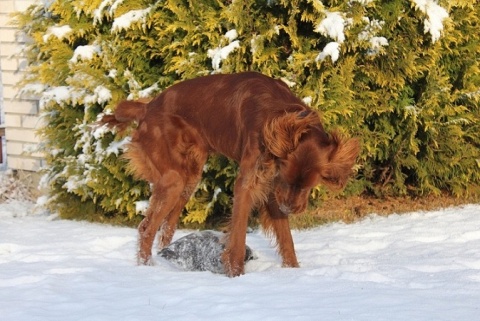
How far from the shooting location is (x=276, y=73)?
6504 mm

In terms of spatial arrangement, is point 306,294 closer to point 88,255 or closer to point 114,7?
point 88,255

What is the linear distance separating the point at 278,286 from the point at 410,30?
3073mm

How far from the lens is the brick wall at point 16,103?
8.68 m

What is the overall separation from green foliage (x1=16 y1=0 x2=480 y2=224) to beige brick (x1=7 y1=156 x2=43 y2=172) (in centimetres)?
121

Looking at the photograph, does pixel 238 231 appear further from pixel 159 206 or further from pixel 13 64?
pixel 13 64

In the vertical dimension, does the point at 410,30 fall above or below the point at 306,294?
above

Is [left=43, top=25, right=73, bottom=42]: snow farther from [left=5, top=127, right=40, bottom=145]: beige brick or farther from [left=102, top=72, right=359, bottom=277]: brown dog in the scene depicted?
[left=5, top=127, right=40, bottom=145]: beige brick

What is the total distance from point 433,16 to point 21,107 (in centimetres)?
447

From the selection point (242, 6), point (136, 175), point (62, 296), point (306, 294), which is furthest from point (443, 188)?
point (62, 296)

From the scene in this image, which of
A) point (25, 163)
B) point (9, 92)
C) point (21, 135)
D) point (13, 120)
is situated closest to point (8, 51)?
point (9, 92)

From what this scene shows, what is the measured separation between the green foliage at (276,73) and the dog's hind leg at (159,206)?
3.87ft

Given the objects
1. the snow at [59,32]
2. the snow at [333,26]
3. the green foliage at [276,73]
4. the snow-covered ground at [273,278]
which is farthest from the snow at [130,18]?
the snow-covered ground at [273,278]

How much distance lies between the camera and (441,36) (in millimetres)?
6672

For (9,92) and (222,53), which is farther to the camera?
(9,92)
